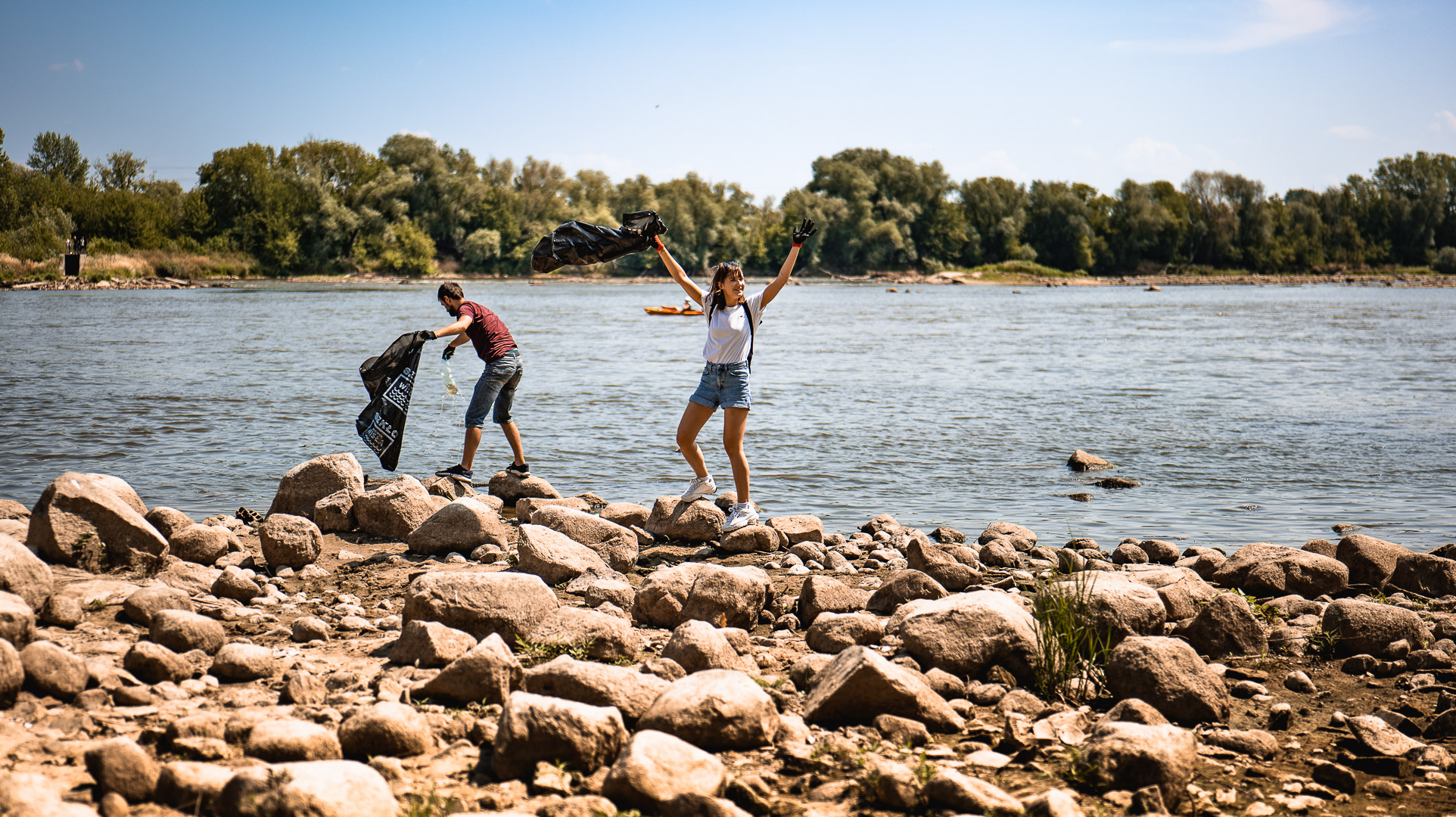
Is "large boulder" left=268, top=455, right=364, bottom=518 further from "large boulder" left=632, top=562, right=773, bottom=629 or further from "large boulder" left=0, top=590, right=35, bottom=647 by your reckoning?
"large boulder" left=0, top=590, right=35, bottom=647

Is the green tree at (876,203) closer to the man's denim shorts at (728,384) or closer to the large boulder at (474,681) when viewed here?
the man's denim shorts at (728,384)

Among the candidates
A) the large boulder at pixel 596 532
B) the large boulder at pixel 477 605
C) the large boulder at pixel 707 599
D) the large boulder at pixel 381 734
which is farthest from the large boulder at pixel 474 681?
the large boulder at pixel 596 532

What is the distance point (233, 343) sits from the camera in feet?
103

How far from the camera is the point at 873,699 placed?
4426 millimetres

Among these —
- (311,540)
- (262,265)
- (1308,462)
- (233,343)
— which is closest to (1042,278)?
(262,265)

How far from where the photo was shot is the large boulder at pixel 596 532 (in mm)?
7648

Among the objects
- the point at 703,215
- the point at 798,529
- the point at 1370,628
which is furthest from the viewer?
the point at 703,215

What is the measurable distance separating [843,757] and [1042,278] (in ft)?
455

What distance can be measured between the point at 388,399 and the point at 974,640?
683 cm

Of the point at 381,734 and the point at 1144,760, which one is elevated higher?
the point at 381,734

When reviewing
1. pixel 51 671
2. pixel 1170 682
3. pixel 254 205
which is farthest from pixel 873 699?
pixel 254 205

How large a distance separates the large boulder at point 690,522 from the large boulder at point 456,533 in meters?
1.41

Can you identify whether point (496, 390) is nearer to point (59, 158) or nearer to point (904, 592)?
point (904, 592)

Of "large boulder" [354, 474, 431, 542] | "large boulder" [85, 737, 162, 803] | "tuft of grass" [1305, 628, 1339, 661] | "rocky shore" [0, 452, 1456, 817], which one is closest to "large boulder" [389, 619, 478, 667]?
"rocky shore" [0, 452, 1456, 817]
